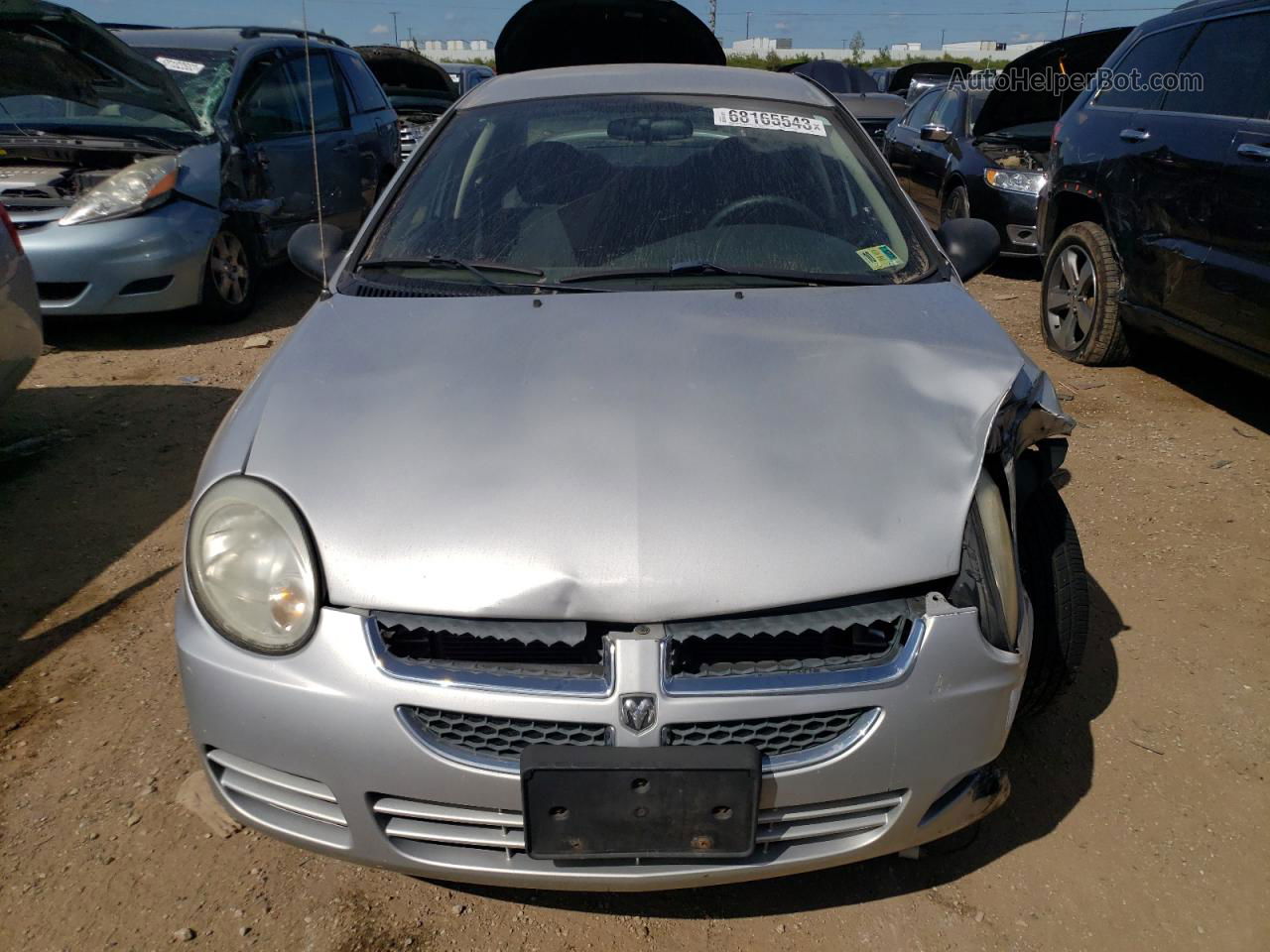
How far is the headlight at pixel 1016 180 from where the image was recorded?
284 inches

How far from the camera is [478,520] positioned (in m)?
1.77

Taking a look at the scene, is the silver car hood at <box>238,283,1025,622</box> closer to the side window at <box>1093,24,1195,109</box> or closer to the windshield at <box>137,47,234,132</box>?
the side window at <box>1093,24,1195,109</box>

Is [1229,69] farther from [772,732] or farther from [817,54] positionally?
[817,54]

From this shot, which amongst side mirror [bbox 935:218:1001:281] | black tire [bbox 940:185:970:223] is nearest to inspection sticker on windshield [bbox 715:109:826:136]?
side mirror [bbox 935:218:1001:281]

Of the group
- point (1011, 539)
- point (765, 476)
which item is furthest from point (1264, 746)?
point (765, 476)

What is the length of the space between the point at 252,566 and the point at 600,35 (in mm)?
6391

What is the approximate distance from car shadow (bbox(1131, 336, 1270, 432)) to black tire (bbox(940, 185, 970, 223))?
2.31 meters

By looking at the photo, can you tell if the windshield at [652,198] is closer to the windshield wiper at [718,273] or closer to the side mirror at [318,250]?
the windshield wiper at [718,273]

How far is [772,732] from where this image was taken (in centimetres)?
171

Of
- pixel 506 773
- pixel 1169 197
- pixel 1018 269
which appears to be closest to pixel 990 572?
pixel 506 773

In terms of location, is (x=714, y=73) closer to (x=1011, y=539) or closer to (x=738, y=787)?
(x=1011, y=539)

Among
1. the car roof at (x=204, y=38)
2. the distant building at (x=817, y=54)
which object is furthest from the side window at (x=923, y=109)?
the distant building at (x=817, y=54)

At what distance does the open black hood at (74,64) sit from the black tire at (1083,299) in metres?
4.95

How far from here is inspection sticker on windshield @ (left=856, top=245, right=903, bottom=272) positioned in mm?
2700
